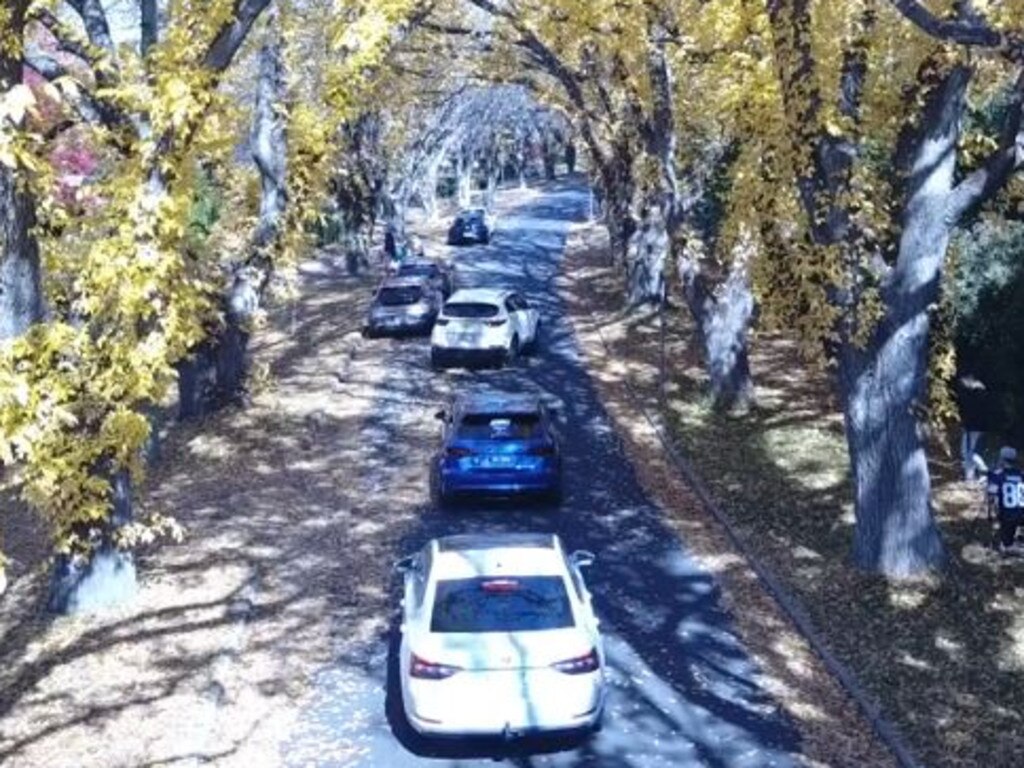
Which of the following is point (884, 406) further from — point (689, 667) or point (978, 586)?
point (689, 667)

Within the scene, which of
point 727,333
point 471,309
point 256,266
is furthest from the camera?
point 471,309

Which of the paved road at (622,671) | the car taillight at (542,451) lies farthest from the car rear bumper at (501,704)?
the car taillight at (542,451)

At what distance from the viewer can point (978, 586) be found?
13.6 meters

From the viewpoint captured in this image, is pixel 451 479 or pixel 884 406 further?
pixel 451 479

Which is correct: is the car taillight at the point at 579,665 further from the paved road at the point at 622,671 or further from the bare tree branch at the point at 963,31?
the bare tree branch at the point at 963,31

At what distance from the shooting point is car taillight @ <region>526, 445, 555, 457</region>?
17.4 metres

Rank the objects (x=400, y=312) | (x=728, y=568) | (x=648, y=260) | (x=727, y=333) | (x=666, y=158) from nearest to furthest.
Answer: (x=728, y=568) < (x=666, y=158) < (x=727, y=333) < (x=400, y=312) < (x=648, y=260)

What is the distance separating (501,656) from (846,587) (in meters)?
5.29

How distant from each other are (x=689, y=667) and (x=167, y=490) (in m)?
9.55

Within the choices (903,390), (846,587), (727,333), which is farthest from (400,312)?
(846,587)

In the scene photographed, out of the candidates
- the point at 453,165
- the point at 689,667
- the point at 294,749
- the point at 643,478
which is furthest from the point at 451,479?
the point at 453,165

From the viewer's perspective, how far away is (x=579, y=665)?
10086mm

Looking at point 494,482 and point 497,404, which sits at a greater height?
point 497,404

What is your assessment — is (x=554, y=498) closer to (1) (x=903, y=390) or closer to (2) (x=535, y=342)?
(1) (x=903, y=390)
